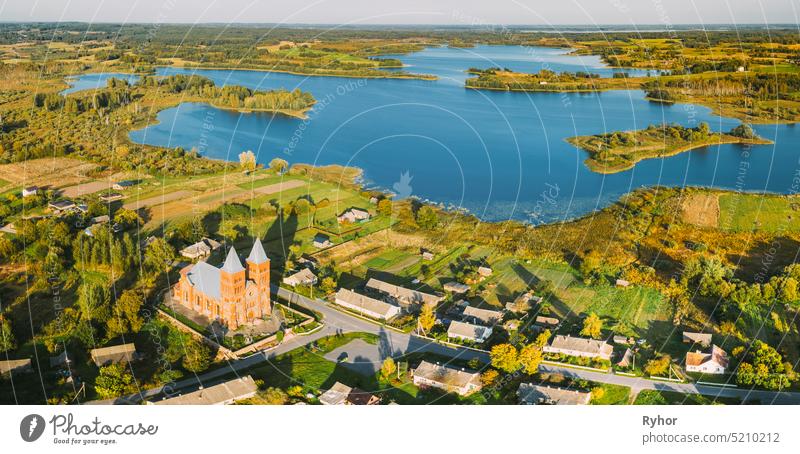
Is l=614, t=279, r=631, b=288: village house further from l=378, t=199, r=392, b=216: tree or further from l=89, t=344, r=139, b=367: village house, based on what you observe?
l=89, t=344, r=139, b=367: village house

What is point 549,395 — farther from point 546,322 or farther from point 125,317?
point 125,317

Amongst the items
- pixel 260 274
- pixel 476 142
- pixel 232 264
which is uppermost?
pixel 232 264

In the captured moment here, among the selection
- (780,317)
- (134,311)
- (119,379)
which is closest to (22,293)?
(134,311)

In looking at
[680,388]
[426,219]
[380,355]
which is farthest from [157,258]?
[680,388]

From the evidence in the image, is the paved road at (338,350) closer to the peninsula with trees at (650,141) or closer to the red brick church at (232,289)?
the red brick church at (232,289)

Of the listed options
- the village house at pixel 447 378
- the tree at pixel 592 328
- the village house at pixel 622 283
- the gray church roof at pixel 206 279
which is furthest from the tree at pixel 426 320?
the village house at pixel 622 283

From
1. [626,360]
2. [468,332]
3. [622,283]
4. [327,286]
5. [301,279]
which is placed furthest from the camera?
[622,283]

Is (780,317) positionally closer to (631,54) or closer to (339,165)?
(339,165)
